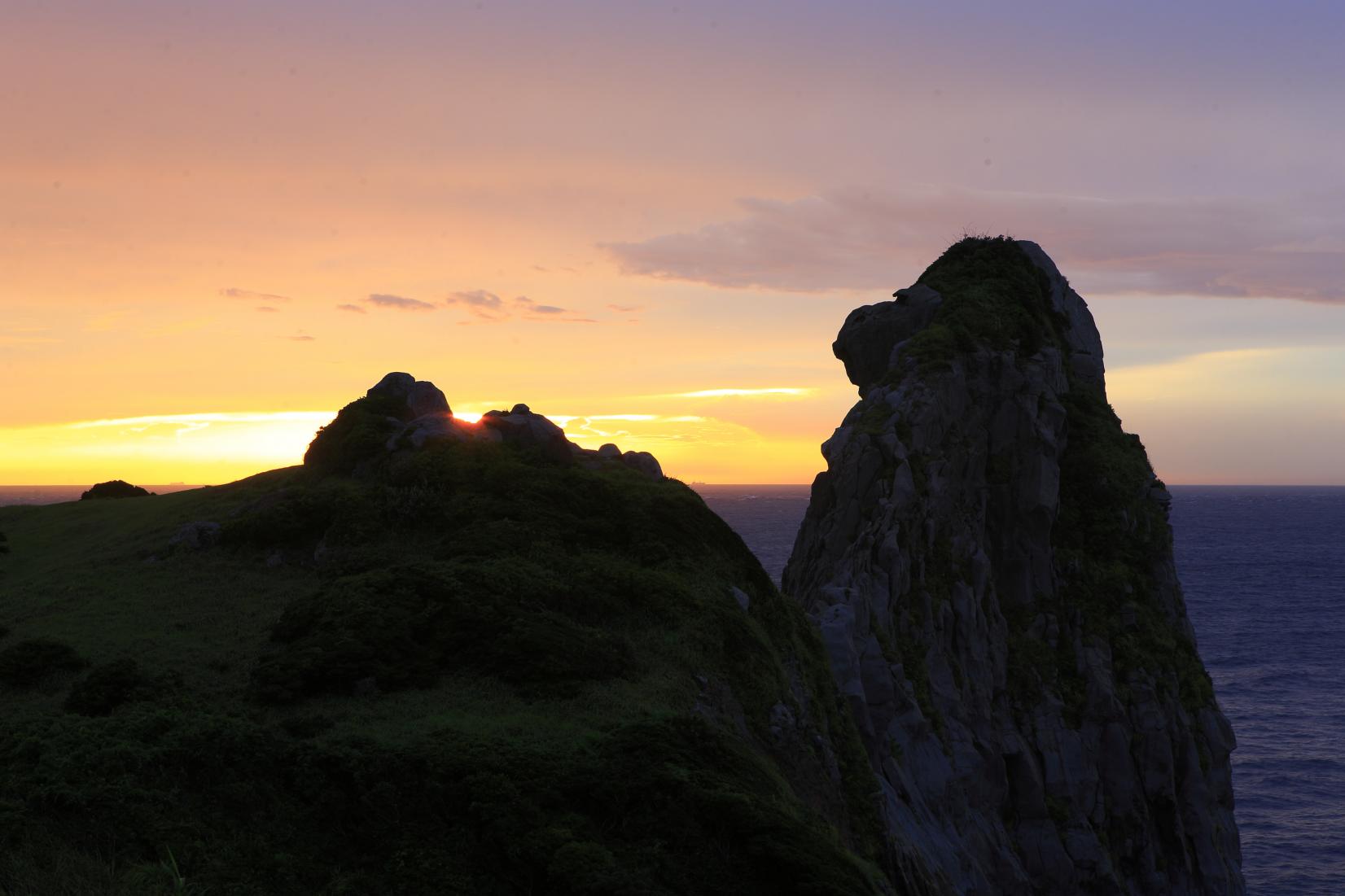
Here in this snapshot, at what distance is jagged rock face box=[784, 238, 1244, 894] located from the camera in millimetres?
46062

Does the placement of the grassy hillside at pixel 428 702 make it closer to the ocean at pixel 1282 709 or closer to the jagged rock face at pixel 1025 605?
the jagged rock face at pixel 1025 605

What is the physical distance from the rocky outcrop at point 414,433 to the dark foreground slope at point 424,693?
14 cm

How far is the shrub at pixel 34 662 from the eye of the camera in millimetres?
22703

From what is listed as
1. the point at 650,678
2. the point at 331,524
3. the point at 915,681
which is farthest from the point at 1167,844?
the point at 331,524

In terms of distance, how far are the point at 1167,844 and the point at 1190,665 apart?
906cm

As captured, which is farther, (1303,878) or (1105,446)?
(1303,878)

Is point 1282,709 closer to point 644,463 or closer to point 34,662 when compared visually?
point 644,463

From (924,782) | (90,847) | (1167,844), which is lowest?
(1167,844)

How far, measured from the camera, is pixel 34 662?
2312cm

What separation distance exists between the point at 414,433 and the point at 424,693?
15971 mm

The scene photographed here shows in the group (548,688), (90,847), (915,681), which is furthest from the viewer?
(915,681)

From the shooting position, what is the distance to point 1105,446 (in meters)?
57.1

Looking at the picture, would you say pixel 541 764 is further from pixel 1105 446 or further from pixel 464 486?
pixel 1105 446

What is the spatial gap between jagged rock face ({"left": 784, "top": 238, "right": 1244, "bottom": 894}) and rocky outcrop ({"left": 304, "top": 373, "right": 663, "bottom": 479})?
11.2 m
